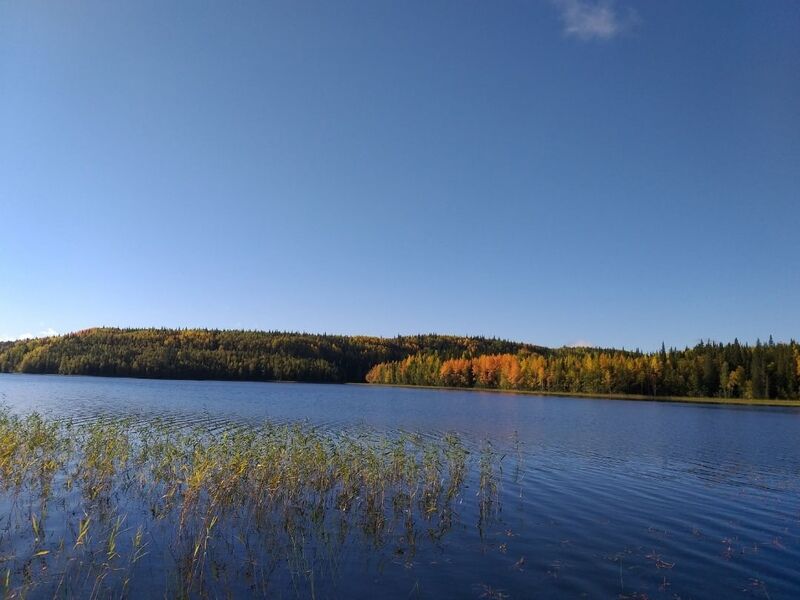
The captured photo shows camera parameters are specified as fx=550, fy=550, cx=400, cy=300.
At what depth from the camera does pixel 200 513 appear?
57.5 ft

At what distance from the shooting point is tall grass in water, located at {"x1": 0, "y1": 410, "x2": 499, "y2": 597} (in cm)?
A: 1272

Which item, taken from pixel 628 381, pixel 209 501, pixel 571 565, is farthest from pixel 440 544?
pixel 628 381

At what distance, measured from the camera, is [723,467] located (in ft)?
107

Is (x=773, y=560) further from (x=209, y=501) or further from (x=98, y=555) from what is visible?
(x=98, y=555)

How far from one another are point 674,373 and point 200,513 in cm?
15006

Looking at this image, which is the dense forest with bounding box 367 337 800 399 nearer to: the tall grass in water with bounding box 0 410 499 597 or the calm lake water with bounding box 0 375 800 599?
the calm lake water with bounding box 0 375 800 599

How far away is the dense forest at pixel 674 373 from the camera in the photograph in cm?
13038

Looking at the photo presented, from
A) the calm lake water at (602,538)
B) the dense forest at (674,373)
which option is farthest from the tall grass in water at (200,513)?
the dense forest at (674,373)

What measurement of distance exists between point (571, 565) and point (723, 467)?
2341 cm

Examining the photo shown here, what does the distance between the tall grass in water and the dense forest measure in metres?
134

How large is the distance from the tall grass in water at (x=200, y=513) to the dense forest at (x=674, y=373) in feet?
441

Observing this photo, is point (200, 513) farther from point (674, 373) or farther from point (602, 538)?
point (674, 373)

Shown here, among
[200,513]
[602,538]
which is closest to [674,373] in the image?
[602,538]

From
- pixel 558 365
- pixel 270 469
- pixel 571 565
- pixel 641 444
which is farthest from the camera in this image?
pixel 558 365
